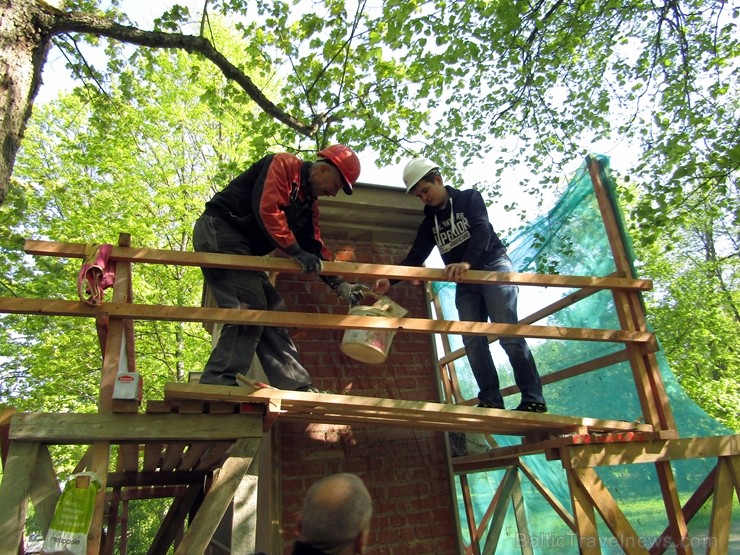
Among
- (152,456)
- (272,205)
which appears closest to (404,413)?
(272,205)

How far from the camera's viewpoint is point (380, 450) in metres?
4.87

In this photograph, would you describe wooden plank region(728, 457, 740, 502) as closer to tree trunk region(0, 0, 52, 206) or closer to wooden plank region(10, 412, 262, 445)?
wooden plank region(10, 412, 262, 445)

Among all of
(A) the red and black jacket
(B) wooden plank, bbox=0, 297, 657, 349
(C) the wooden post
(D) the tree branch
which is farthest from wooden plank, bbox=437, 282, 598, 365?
(D) the tree branch

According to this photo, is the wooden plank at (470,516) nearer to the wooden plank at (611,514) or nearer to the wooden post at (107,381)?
the wooden plank at (611,514)

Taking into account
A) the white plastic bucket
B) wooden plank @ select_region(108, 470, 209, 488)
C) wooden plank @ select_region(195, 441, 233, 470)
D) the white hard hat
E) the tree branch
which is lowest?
wooden plank @ select_region(108, 470, 209, 488)

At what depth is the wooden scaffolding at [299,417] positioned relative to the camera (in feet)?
9.12

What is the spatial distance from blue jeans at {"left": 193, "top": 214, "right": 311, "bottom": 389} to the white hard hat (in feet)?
5.36

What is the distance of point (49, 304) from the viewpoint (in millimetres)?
2961

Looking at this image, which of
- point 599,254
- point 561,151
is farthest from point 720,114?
point 599,254

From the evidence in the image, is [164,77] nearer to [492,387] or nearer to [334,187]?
[334,187]

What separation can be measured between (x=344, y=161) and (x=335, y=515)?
2.96 metres

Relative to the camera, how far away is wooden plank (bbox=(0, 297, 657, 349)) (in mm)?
2971

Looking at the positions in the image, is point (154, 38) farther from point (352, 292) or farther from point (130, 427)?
point (130, 427)

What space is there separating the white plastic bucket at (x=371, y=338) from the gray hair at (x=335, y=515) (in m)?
2.06
